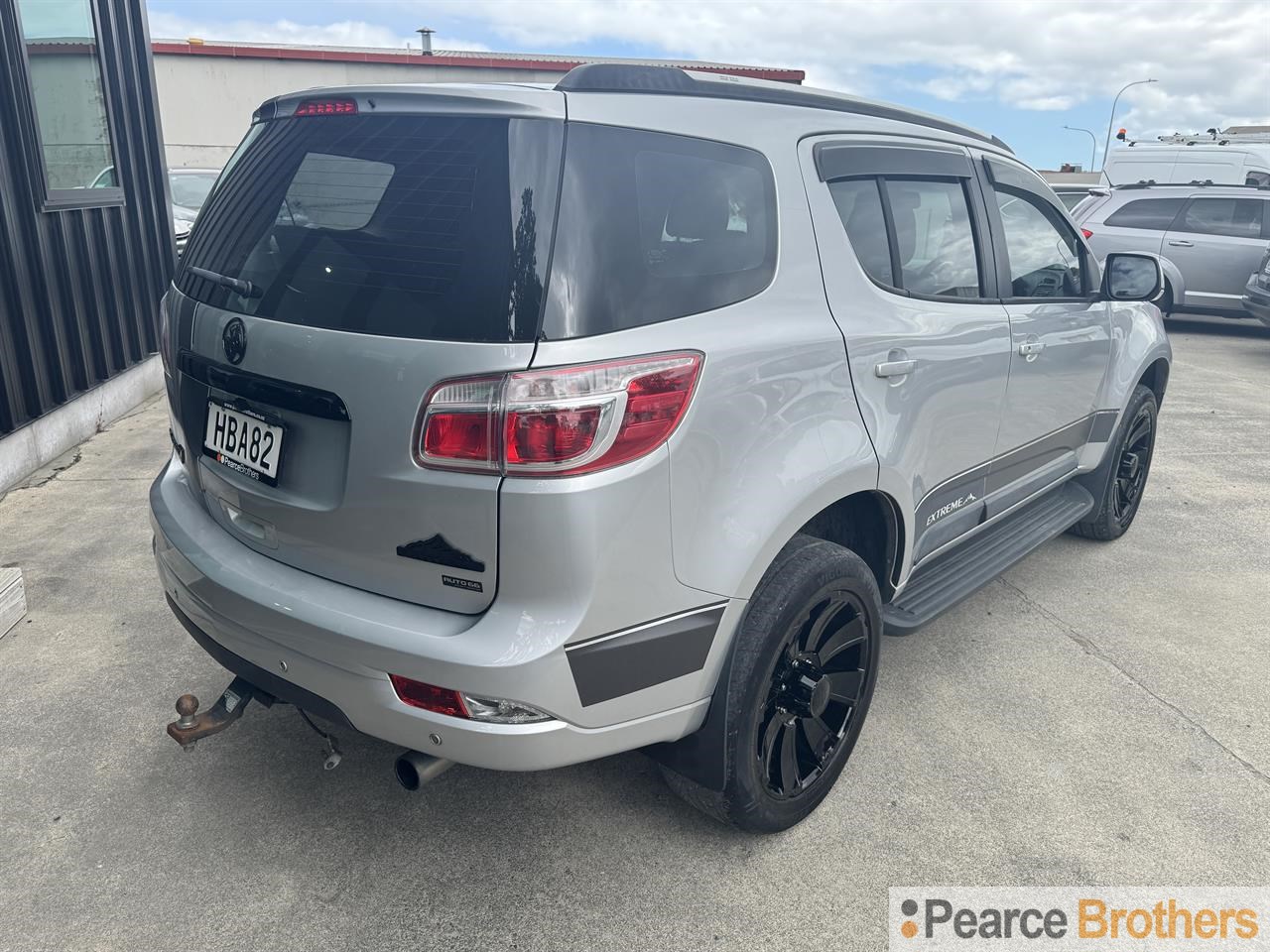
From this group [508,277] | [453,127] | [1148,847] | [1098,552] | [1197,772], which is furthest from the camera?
[1098,552]

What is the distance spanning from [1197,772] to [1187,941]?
0.78 meters

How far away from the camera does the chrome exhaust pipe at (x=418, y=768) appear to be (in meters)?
2.10

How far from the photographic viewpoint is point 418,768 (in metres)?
2.11

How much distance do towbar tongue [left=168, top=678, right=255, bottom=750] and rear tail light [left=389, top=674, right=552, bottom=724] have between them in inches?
28.6

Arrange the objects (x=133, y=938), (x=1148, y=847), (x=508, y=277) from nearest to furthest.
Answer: (x=508, y=277) < (x=133, y=938) < (x=1148, y=847)

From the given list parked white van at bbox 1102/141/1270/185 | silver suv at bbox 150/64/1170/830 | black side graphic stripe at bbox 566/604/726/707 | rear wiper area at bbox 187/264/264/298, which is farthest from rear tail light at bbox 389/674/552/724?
parked white van at bbox 1102/141/1270/185

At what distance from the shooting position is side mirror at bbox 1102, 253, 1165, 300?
4154mm

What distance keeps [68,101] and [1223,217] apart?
1190 centimetres

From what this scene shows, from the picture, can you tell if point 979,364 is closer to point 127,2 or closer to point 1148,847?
point 1148,847

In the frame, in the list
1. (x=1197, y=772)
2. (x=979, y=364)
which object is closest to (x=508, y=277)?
(x=979, y=364)

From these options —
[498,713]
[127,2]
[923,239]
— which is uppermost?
[127,2]

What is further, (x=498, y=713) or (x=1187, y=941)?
(x=1187, y=941)

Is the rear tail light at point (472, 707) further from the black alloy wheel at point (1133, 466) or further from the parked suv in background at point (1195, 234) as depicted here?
the parked suv in background at point (1195, 234)

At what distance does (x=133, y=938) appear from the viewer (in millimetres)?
2195
